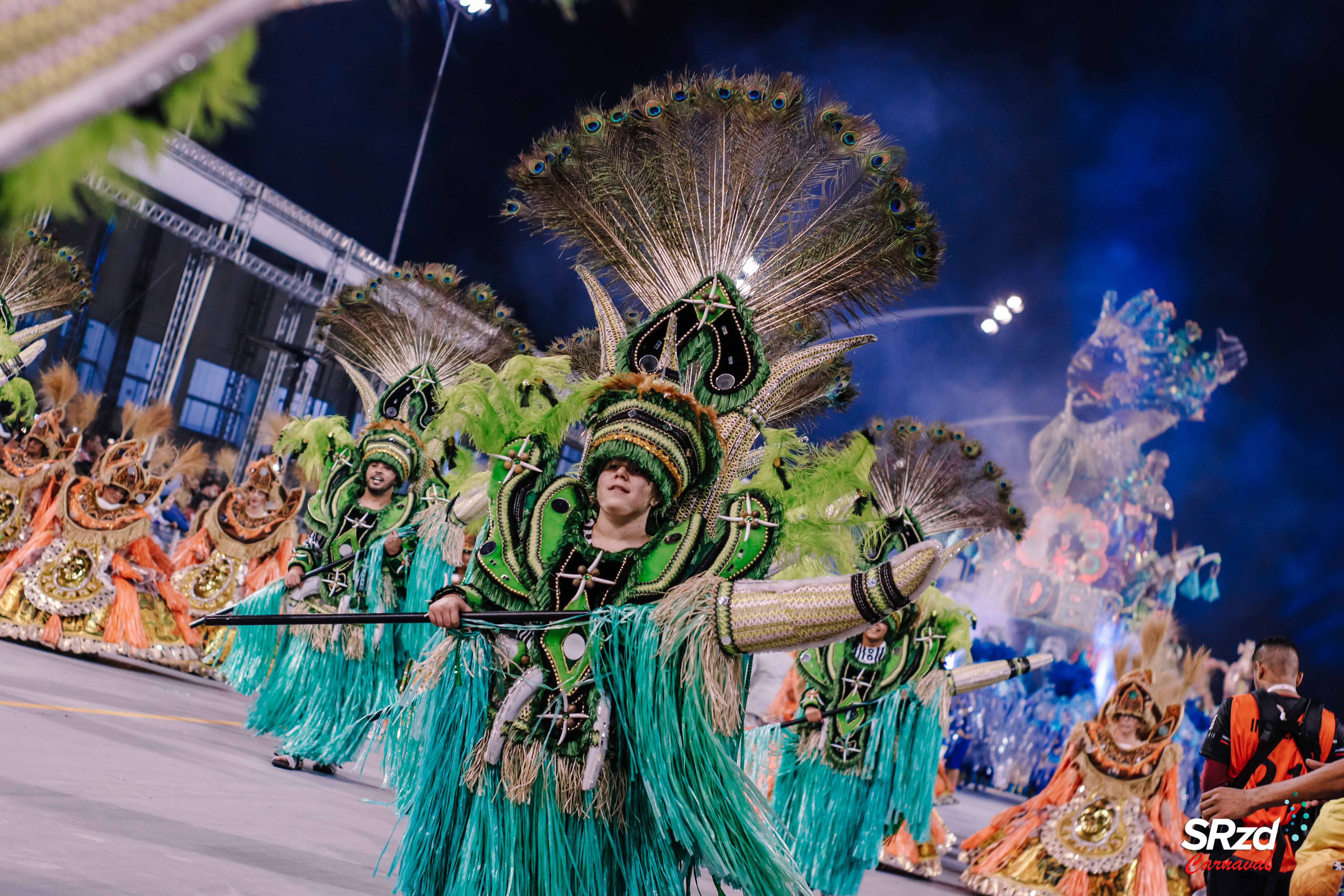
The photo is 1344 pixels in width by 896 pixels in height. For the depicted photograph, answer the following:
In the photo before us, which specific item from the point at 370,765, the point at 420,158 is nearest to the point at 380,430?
the point at 370,765

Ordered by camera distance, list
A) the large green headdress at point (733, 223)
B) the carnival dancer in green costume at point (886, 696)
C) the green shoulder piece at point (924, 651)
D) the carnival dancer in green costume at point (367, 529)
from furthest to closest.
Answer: the green shoulder piece at point (924, 651)
the carnival dancer in green costume at point (886, 696)
the carnival dancer in green costume at point (367, 529)
the large green headdress at point (733, 223)

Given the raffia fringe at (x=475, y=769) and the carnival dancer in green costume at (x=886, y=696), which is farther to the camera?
the carnival dancer in green costume at (x=886, y=696)

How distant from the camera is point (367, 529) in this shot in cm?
702

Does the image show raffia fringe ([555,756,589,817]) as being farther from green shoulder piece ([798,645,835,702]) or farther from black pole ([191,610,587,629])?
green shoulder piece ([798,645,835,702])

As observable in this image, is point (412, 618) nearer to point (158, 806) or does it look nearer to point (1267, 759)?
point (158, 806)

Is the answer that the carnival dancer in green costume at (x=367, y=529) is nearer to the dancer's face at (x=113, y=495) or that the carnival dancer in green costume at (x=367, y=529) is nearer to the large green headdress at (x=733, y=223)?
the dancer's face at (x=113, y=495)

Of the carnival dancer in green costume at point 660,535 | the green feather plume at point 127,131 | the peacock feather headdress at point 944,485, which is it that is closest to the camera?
the green feather plume at point 127,131

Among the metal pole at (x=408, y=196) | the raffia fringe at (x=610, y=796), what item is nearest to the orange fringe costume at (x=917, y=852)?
the raffia fringe at (x=610, y=796)

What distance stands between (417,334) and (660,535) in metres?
4.48

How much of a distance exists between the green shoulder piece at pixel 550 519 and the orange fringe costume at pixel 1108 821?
20.5 feet

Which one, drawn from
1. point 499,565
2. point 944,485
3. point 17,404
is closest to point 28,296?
point 17,404

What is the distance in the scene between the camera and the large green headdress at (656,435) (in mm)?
3512

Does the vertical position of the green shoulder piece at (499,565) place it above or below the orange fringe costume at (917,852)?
above

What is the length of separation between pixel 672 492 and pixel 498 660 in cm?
77
